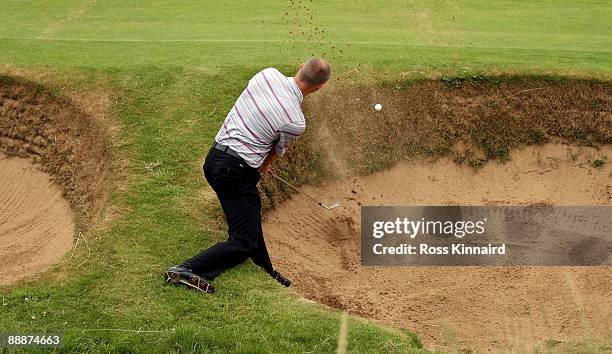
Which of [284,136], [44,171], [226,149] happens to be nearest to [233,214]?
[226,149]

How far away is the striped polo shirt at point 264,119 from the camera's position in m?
6.73

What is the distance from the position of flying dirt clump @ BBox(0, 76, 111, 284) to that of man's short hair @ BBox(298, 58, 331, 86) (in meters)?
3.26

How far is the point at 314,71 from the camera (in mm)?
6605

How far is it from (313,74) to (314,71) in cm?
4

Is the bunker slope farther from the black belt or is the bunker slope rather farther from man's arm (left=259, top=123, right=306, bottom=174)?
man's arm (left=259, top=123, right=306, bottom=174)

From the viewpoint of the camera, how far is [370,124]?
10422 mm

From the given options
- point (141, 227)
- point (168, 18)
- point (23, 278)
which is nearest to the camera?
point (23, 278)

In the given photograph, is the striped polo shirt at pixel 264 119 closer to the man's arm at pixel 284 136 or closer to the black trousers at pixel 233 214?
the man's arm at pixel 284 136

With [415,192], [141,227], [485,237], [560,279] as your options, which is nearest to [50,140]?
[141,227]

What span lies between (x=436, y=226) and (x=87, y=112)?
5.09 m

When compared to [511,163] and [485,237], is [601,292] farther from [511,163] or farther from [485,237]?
[511,163]

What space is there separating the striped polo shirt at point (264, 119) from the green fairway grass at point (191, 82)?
133 centimetres

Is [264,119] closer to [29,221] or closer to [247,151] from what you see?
[247,151]

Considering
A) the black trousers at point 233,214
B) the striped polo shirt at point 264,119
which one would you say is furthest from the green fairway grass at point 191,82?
the striped polo shirt at point 264,119
